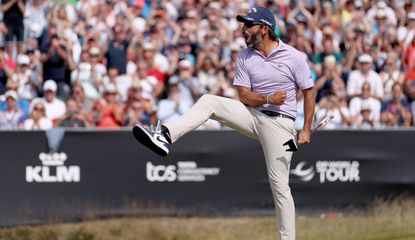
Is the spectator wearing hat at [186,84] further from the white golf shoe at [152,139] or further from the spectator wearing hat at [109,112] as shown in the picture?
the white golf shoe at [152,139]

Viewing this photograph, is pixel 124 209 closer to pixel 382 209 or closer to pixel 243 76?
pixel 382 209

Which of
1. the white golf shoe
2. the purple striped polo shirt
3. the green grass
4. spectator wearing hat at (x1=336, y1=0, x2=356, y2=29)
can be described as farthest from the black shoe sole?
spectator wearing hat at (x1=336, y1=0, x2=356, y2=29)

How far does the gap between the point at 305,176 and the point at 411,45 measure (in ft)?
15.6

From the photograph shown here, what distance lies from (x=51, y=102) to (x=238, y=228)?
400 cm

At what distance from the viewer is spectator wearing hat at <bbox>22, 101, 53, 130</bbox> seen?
16891 mm

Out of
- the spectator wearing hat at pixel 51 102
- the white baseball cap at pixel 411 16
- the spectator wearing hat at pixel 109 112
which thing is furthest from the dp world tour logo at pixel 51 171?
the white baseball cap at pixel 411 16

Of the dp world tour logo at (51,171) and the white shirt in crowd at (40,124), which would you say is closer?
the dp world tour logo at (51,171)

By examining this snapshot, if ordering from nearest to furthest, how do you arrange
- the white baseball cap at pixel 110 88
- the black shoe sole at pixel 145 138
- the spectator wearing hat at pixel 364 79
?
the black shoe sole at pixel 145 138, the white baseball cap at pixel 110 88, the spectator wearing hat at pixel 364 79

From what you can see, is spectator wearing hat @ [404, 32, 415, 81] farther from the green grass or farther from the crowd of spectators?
the green grass

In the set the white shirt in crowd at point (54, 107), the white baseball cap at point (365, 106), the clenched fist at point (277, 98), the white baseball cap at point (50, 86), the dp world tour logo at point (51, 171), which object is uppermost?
the white baseball cap at point (50, 86)

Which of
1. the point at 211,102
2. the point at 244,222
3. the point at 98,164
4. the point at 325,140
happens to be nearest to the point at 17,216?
the point at 98,164

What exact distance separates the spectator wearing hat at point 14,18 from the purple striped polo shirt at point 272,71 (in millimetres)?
9676

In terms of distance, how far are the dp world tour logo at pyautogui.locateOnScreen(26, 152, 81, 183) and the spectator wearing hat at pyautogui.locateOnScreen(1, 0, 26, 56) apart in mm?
4894

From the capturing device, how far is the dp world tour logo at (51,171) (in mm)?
15516
